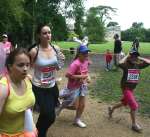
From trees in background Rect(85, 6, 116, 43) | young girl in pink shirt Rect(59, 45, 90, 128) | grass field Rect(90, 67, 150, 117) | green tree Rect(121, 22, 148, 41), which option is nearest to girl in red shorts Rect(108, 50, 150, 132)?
young girl in pink shirt Rect(59, 45, 90, 128)

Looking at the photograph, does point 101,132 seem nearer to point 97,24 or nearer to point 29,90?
point 29,90

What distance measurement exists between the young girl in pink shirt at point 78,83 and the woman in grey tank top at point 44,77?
142cm

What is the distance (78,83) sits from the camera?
29.0 feet

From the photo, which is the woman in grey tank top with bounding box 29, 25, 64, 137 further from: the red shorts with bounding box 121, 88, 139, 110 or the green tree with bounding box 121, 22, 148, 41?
the green tree with bounding box 121, 22, 148, 41

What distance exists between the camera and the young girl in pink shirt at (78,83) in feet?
28.1

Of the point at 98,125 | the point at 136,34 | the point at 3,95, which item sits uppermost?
the point at 3,95

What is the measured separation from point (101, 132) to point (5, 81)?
14.3 ft

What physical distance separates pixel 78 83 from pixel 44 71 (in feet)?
6.09

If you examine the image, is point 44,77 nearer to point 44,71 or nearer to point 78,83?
point 44,71

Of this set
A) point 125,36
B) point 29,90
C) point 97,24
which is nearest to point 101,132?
point 29,90

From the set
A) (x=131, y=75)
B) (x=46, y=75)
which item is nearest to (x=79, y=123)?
Result: (x=131, y=75)

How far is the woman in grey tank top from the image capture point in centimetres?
695

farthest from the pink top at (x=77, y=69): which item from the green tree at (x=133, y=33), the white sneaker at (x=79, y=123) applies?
the green tree at (x=133, y=33)

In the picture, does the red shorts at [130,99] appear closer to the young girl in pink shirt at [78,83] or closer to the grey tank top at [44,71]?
the young girl in pink shirt at [78,83]
